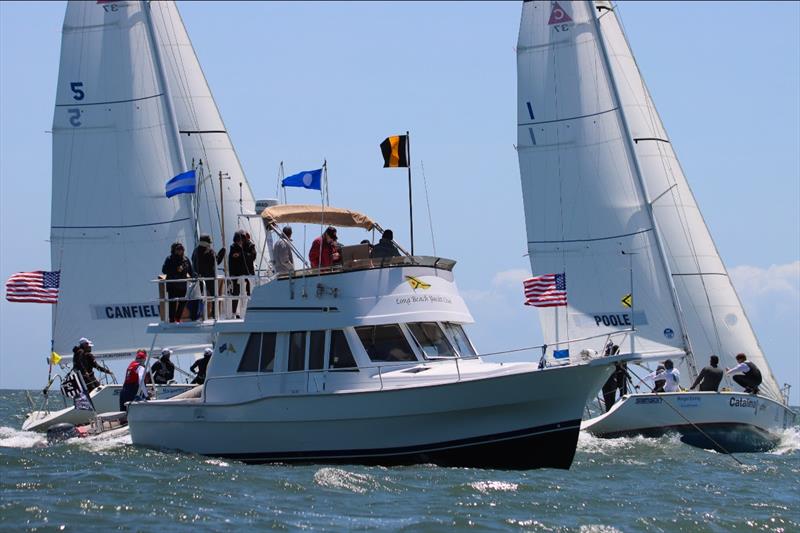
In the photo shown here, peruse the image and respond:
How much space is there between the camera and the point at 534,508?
18.0 m

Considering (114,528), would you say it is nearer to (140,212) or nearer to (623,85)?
(140,212)

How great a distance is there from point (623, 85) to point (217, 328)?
17140 mm

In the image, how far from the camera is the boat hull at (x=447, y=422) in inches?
827

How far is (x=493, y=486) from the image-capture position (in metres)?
19.4

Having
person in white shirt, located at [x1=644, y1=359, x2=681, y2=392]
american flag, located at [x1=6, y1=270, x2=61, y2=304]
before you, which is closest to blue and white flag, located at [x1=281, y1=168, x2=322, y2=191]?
person in white shirt, located at [x1=644, y1=359, x2=681, y2=392]

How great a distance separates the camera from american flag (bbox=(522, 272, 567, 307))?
33.3m

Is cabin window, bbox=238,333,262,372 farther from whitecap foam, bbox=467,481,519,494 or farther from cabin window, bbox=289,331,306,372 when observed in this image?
whitecap foam, bbox=467,481,519,494

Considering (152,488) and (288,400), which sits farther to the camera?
(288,400)

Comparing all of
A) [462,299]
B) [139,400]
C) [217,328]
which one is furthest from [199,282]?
[462,299]

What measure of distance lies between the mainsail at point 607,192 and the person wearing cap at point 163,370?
414 inches

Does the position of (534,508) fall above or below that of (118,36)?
below

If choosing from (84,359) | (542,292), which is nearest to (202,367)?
(84,359)

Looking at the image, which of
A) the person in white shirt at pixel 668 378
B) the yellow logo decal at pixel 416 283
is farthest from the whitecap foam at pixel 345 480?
the person in white shirt at pixel 668 378

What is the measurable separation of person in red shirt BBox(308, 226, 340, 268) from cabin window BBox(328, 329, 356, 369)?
1.67m
